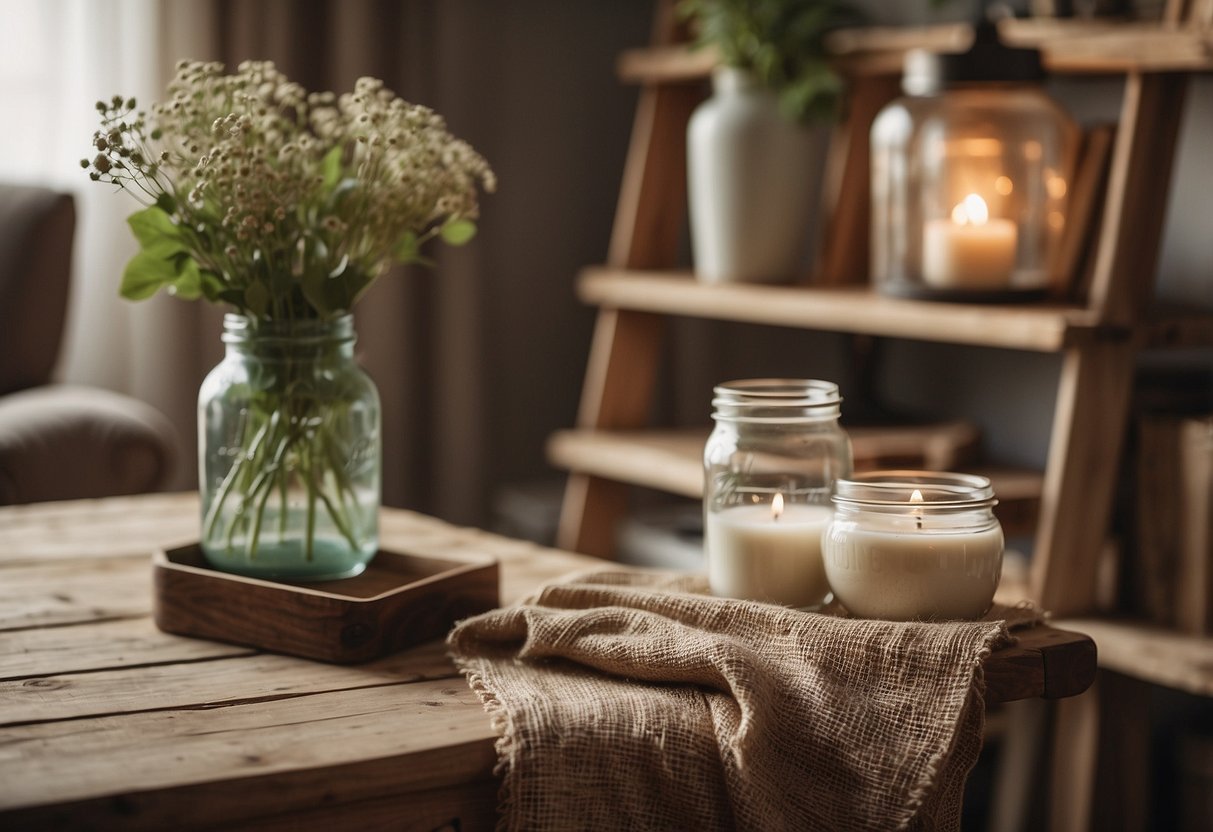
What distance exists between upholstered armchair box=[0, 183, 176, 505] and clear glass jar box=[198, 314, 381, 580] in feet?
3.53

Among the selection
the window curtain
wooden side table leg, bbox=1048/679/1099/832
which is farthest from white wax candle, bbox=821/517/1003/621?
the window curtain

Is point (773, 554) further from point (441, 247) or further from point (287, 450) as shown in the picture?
point (441, 247)

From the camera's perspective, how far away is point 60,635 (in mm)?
1090

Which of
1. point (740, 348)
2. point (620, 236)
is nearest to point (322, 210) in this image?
point (620, 236)

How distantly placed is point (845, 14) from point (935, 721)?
152 cm

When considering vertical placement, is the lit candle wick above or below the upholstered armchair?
above

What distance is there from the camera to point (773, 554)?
1.02m

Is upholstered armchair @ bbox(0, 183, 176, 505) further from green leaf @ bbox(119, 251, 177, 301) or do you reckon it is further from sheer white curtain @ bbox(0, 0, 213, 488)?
green leaf @ bbox(119, 251, 177, 301)

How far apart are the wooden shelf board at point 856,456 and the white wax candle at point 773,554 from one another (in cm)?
90

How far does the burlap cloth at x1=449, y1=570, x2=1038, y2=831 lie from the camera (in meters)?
0.84

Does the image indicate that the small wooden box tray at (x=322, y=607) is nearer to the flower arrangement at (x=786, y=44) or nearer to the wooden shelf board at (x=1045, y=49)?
the wooden shelf board at (x=1045, y=49)

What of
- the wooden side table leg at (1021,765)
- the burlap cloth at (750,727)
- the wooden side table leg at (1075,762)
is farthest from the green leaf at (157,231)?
the wooden side table leg at (1021,765)

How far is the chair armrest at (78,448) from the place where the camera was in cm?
204

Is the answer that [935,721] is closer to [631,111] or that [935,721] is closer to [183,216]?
[183,216]
